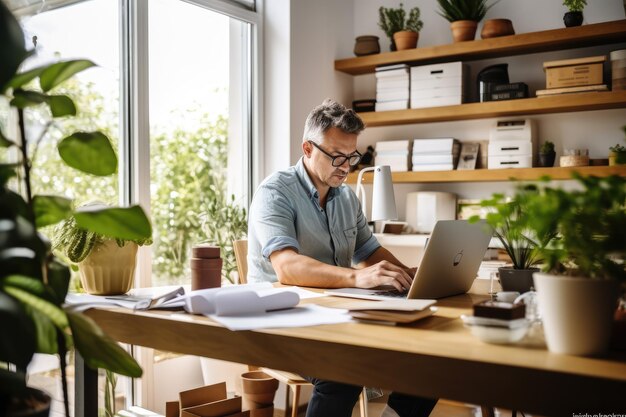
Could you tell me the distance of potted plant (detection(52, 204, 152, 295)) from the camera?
1.82 meters

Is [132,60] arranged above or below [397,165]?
above

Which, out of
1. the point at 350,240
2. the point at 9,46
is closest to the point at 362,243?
the point at 350,240

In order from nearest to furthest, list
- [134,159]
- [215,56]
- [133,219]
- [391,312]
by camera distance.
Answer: [133,219] → [391,312] → [134,159] → [215,56]

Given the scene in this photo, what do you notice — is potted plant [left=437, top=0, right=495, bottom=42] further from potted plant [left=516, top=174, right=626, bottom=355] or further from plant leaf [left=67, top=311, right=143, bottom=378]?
plant leaf [left=67, top=311, right=143, bottom=378]

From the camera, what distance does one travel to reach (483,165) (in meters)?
3.92

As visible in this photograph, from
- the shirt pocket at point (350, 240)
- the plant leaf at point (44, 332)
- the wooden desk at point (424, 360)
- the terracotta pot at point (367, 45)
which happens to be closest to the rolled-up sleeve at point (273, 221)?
the shirt pocket at point (350, 240)

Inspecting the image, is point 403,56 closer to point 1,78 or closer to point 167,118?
point 167,118

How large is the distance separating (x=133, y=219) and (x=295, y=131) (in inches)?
108

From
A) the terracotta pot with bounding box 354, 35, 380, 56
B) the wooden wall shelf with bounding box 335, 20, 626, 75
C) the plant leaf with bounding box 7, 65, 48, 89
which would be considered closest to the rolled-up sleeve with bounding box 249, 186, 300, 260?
the plant leaf with bounding box 7, 65, 48, 89

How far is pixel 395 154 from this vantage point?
4062mm

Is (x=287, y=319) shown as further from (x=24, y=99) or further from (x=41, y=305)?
(x=24, y=99)

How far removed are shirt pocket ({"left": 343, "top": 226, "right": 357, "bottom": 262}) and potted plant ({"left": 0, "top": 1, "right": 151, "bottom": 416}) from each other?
4.92 ft

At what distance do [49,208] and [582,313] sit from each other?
953 mm

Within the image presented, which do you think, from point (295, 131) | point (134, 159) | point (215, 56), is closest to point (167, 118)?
point (134, 159)
